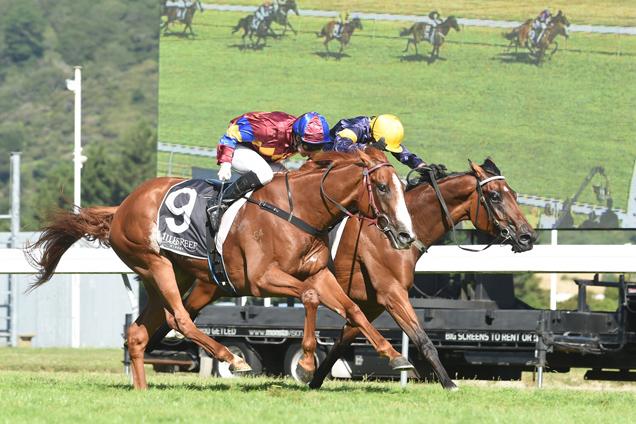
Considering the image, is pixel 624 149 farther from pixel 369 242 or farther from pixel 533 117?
pixel 369 242

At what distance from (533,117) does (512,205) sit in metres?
5.79

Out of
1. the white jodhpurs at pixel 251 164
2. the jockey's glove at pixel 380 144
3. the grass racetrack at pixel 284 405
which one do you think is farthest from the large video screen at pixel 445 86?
the white jodhpurs at pixel 251 164

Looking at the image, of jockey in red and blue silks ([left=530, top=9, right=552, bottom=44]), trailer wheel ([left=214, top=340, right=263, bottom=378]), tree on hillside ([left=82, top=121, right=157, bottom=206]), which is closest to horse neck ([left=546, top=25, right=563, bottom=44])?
jockey in red and blue silks ([left=530, top=9, right=552, bottom=44])

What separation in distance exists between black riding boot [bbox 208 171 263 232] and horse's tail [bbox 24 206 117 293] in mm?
1110

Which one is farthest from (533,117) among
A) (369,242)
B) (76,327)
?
(76,327)

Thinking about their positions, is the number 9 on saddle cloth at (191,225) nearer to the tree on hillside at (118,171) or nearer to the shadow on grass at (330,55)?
the shadow on grass at (330,55)

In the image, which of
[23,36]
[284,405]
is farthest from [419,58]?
[23,36]

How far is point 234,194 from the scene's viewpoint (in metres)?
6.66

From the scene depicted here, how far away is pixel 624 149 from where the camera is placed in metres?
12.3

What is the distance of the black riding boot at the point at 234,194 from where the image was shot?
21.8 ft

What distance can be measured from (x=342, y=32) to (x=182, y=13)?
253 centimetres

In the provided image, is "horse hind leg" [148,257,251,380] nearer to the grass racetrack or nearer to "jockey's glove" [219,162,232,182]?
the grass racetrack

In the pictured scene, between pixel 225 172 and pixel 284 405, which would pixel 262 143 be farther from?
pixel 284 405

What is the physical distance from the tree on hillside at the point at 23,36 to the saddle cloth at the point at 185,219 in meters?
90.8
